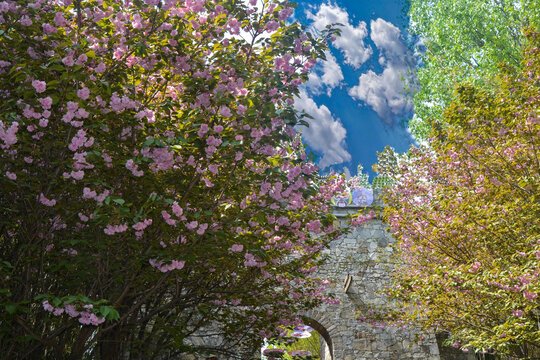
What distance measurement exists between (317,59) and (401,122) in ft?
50.0

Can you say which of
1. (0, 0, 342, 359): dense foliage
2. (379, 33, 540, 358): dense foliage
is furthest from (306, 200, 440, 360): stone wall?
(0, 0, 342, 359): dense foliage

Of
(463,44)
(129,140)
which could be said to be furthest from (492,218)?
(463,44)

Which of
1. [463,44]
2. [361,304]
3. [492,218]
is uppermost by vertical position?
[463,44]

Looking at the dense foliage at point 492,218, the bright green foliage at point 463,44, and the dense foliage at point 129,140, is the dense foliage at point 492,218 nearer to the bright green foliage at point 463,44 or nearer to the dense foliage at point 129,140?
the dense foliage at point 129,140

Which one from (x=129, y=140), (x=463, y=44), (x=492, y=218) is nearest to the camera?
(x=129, y=140)

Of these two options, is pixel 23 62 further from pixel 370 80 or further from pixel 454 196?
pixel 370 80

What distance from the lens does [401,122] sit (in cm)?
1881

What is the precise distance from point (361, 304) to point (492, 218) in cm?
739

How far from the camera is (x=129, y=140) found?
3.89 metres

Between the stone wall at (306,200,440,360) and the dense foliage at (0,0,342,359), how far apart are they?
314 inches

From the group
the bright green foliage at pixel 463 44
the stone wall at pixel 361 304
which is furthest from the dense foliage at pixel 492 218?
the bright green foliage at pixel 463 44

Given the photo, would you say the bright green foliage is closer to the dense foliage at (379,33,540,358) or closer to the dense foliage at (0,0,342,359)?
the dense foliage at (379,33,540,358)

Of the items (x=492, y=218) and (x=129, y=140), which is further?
(x=492, y=218)

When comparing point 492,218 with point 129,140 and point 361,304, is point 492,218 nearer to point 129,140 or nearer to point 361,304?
point 129,140
